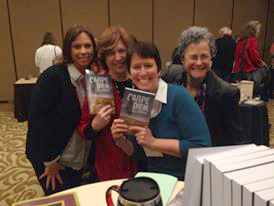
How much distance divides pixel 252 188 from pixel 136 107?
2.36 feet

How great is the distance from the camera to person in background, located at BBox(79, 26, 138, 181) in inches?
62.7

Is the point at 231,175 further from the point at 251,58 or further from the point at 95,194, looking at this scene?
the point at 251,58

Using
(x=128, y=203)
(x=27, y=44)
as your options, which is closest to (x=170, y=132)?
(x=128, y=203)

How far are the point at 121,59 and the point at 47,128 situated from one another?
0.67 meters

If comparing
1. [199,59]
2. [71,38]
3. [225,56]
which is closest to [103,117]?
[71,38]

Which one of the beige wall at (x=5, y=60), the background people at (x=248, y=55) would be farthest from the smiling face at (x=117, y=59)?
the beige wall at (x=5, y=60)

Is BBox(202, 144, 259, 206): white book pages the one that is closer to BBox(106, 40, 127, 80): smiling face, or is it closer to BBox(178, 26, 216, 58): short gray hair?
BBox(106, 40, 127, 80): smiling face

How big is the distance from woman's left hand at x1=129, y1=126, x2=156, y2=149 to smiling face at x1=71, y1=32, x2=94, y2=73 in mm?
698

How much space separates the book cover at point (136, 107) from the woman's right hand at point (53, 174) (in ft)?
2.76

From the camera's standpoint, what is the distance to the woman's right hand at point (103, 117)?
59.0 inches

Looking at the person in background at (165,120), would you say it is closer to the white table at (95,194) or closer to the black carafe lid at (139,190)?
the white table at (95,194)

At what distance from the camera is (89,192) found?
50.7 inches

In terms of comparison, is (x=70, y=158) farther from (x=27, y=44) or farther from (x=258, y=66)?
(x=27, y=44)

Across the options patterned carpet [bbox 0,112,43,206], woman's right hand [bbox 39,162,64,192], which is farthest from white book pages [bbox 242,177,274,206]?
patterned carpet [bbox 0,112,43,206]
